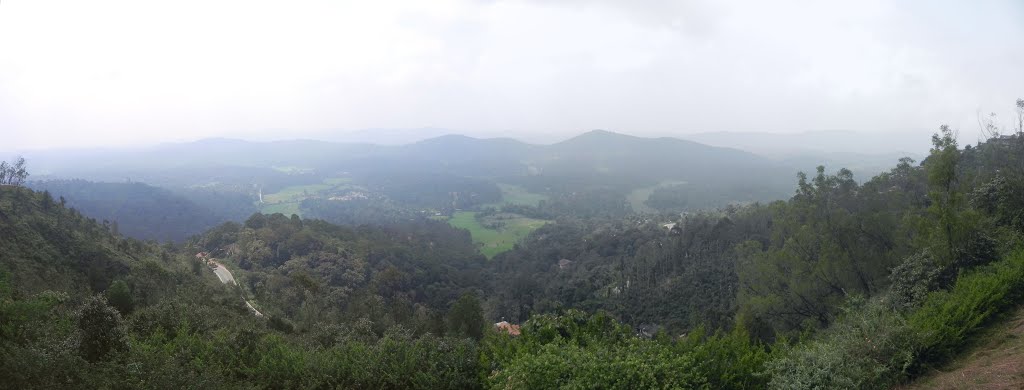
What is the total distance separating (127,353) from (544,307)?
80.5ft

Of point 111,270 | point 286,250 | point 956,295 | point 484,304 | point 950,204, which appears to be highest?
point 950,204

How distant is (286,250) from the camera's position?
34.7 m

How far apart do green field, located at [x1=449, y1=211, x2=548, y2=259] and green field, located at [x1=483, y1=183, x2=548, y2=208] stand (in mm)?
11981

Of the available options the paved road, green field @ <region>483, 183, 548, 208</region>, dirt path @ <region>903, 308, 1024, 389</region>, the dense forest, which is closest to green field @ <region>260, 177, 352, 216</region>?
green field @ <region>483, 183, 548, 208</region>

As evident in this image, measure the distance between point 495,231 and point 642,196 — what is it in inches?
1503

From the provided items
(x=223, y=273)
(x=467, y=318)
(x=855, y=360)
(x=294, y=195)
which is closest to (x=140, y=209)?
(x=294, y=195)

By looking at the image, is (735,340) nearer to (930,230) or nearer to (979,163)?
(930,230)

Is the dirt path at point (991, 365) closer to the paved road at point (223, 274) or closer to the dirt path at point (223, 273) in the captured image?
the dirt path at point (223, 273)

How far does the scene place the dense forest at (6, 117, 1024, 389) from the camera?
5930 mm

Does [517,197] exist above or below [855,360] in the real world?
below

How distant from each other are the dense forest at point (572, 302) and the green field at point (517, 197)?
2095 inches

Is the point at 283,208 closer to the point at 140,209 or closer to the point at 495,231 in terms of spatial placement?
the point at 140,209

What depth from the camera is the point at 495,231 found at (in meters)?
68.4

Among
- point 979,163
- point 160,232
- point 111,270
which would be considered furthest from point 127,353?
point 160,232
